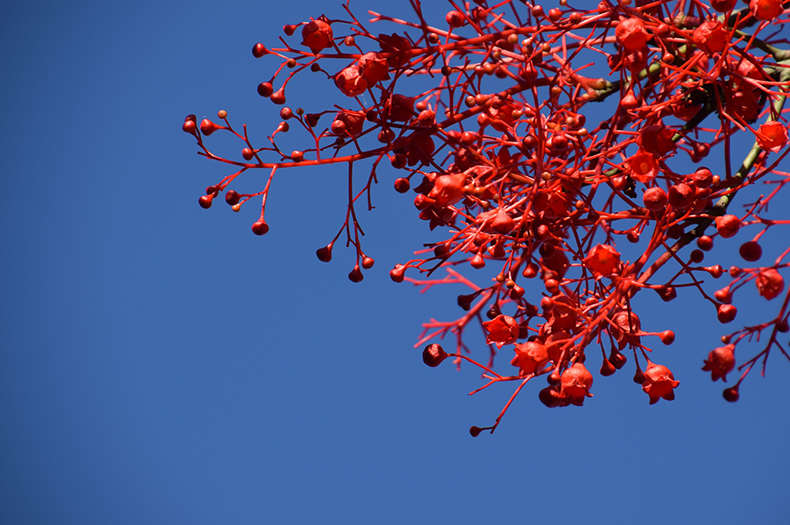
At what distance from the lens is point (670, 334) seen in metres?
0.45

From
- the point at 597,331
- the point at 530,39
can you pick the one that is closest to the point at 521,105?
the point at 530,39

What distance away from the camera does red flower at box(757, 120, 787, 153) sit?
427 millimetres

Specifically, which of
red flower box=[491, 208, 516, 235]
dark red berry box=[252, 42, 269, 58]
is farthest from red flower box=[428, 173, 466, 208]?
dark red berry box=[252, 42, 269, 58]

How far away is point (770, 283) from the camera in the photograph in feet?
1.37

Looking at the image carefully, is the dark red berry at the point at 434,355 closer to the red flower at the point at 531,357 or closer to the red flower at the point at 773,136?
the red flower at the point at 531,357

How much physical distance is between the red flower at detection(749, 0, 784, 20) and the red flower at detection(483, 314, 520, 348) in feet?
0.74

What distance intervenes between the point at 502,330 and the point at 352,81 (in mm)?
177

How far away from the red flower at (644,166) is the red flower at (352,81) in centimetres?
17

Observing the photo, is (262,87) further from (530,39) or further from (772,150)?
(772,150)

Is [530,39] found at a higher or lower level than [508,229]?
higher

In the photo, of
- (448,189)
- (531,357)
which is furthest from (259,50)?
(531,357)

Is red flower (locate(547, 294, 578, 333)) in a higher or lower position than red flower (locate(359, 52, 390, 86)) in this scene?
lower

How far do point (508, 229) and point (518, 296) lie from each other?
0.21 feet

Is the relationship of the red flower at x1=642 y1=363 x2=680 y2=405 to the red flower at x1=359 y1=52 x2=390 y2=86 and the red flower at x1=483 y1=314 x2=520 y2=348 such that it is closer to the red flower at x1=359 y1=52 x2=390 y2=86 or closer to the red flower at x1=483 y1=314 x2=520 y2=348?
the red flower at x1=483 y1=314 x2=520 y2=348
